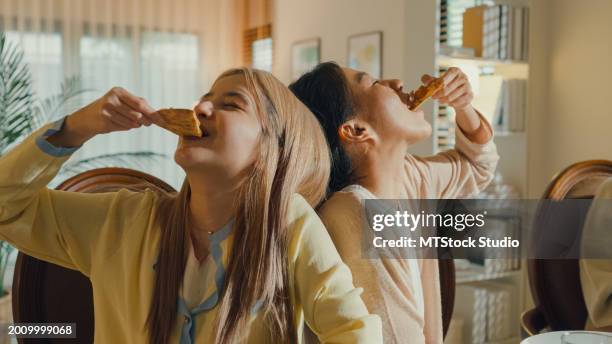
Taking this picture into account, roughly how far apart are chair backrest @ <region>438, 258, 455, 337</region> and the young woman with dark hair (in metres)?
0.17

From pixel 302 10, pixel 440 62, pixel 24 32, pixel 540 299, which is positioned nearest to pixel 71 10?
pixel 24 32

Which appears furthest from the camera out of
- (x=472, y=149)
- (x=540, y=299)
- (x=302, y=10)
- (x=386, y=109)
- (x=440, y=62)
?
(x=302, y=10)

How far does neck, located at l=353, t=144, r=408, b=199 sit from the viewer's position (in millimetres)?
759

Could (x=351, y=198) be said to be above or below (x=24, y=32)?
below

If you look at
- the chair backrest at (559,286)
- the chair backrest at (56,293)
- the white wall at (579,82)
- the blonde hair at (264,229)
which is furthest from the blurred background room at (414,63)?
the blonde hair at (264,229)

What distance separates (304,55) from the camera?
10.6ft

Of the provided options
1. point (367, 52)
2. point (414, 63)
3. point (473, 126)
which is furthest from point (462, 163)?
point (367, 52)

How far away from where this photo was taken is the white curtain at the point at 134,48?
311 centimetres

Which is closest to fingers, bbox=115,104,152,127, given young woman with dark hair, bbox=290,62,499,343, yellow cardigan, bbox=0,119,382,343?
yellow cardigan, bbox=0,119,382,343

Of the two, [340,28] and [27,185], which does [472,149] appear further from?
[340,28]

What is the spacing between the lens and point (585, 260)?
3.61ft

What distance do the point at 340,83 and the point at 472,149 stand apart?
27cm

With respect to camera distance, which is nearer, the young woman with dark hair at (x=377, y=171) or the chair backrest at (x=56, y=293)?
the young woman with dark hair at (x=377, y=171)

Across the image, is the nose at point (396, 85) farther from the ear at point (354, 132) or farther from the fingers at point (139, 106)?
the fingers at point (139, 106)
